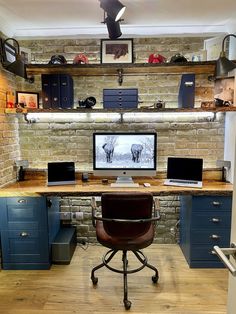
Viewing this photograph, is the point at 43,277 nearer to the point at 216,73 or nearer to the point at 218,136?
the point at 218,136

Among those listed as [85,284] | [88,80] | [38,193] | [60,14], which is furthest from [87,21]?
[85,284]

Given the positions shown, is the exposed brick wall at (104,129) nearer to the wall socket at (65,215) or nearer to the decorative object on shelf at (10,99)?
the decorative object on shelf at (10,99)

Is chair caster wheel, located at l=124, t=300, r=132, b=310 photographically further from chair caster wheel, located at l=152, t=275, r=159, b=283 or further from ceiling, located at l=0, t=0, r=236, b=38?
ceiling, located at l=0, t=0, r=236, b=38

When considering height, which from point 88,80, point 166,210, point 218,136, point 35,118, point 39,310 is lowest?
point 39,310

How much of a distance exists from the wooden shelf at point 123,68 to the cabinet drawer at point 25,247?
5.14ft

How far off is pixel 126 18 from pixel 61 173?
162 centimetres

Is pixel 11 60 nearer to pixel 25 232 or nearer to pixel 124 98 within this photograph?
pixel 124 98

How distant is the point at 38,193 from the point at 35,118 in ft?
3.12

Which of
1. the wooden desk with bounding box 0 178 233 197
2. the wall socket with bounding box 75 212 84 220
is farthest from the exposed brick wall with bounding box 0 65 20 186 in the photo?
the wall socket with bounding box 75 212 84 220

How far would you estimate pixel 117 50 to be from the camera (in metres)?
2.77

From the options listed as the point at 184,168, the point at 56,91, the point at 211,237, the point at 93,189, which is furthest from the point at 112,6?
the point at 211,237

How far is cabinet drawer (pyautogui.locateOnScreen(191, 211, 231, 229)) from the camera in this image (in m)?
2.43

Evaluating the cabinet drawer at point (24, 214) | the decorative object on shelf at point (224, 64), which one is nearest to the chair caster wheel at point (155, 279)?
the cabinet drawer at point (24, 214)

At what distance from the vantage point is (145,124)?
9.62ft
